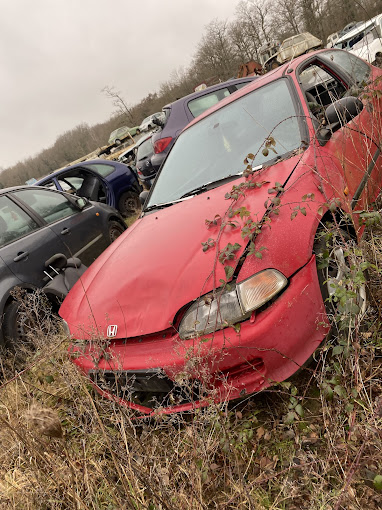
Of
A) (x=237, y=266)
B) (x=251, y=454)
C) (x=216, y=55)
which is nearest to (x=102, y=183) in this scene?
(x=237, y=266)

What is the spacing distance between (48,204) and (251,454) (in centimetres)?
361

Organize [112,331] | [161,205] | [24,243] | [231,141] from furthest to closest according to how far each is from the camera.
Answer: [24,243] → [161,205] → [231,141] → [112,331]

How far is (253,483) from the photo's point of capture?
4.75 ft

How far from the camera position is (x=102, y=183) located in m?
6.89

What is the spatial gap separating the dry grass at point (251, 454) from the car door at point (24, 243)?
170cm

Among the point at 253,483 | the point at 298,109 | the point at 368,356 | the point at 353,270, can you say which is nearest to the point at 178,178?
the point at 298,109

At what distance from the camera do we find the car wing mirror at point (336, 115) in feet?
7.11

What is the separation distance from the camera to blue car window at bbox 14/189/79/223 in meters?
3.95

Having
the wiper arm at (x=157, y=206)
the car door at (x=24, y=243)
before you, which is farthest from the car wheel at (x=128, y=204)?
the wiper arm at (x=157, y=206)

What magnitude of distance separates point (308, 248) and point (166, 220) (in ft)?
3.36

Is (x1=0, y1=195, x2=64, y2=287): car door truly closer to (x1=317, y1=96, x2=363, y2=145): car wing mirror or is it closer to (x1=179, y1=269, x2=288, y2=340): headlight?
(x1=179, y1=269, x2=288, y2=340): headlight

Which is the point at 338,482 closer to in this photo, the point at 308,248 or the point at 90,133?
the point at 308,248

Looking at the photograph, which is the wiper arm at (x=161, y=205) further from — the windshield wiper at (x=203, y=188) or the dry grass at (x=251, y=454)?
the dry grass at (x=251, y=454)

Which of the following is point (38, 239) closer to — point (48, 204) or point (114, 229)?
point (48, 204)
